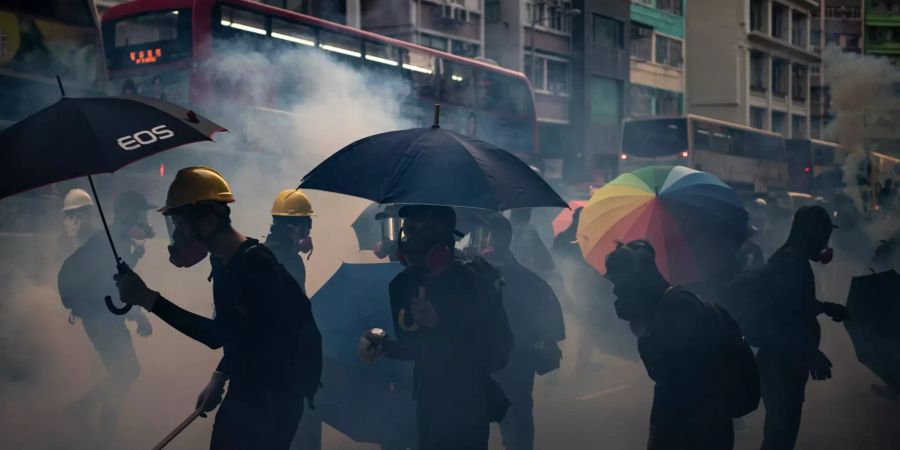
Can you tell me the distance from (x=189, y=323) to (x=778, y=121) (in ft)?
201

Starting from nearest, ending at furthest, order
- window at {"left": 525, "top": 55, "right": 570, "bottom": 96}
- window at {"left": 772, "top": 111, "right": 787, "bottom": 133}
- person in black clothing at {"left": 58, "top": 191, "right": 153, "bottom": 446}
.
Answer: person in black clothing at {"left": 58, "top": 191, "right": 153, "bottom": 446} → window at {"left": 525, "top": 55, "right": 570, "bottom": 96} → window at {"left": 772, "top": 111, "right": 787, "bottom": 133}

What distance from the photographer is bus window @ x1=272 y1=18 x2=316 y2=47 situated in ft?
48.0

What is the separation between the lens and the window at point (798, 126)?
205 ft

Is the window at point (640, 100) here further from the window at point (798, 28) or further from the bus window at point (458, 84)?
the bus window at point (458, 84)

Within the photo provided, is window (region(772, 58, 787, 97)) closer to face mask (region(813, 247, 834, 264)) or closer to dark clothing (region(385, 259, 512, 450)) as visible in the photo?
face mask (region(813, 247, 834, 264))

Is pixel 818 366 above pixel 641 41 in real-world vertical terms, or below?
below

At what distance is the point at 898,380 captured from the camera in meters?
8.85

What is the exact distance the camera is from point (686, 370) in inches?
158

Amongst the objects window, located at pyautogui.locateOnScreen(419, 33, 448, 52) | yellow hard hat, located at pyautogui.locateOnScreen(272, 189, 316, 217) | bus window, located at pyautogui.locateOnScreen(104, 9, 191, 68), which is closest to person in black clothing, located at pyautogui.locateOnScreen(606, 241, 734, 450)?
yellow hard hat, located at pyautogui.locateOnScreen(272, 189, 316, 217)

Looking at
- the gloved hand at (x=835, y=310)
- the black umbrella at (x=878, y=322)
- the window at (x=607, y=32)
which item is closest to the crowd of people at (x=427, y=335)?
the gloved hand at (x=835, y=310)

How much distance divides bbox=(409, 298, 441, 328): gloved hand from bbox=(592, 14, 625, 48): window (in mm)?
39519

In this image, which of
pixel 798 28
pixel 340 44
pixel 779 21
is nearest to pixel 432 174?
pixel 340 44

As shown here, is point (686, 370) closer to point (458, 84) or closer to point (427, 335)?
point (427, 335)

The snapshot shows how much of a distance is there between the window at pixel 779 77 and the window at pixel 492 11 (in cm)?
2741
